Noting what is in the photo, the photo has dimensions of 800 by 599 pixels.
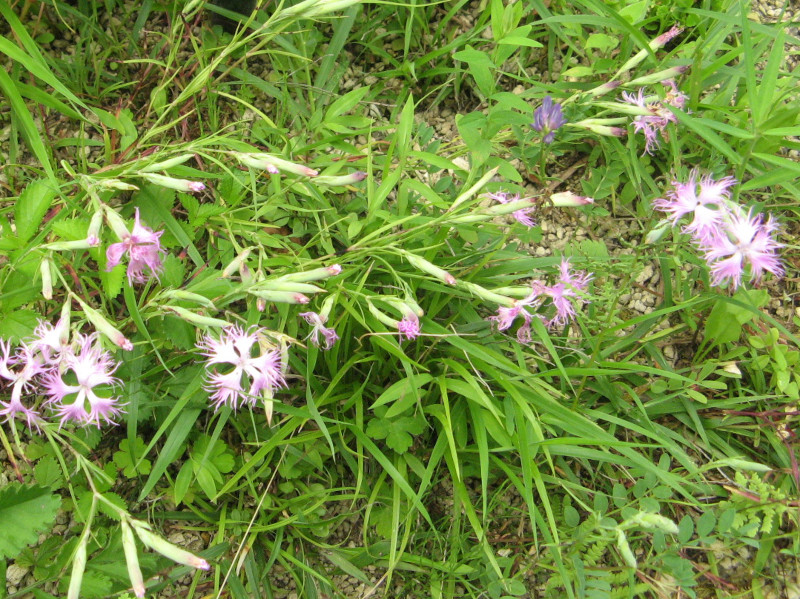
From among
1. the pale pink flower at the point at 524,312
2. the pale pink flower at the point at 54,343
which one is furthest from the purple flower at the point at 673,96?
the pale pink flower at the point at 54,343

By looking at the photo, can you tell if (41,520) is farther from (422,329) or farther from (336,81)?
(336,81)

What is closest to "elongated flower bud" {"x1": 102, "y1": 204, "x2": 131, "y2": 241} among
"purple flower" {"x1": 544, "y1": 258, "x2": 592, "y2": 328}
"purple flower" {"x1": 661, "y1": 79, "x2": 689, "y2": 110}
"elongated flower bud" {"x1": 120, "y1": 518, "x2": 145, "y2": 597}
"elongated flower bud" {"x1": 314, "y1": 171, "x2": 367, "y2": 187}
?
"elongated flower bud" {"x1": 314, "y1": 171, "x2": 367, "y2": 187}

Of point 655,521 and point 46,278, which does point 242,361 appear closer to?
point 46,278

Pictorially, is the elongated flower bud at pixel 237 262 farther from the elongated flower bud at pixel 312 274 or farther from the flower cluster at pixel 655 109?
the flower cluster at pixel 655 109

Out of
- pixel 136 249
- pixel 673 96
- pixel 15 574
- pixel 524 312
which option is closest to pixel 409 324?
pixel 524 312

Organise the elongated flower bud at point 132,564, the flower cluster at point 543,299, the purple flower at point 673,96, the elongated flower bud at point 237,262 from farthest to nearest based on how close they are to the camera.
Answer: the purple flower at point 673,96, the flower cluster at point 543,299, the elongated flower bud at point 237,262, the elongated flower bud at point 132,564

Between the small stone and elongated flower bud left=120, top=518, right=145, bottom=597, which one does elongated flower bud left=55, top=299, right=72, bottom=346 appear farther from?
the small stone

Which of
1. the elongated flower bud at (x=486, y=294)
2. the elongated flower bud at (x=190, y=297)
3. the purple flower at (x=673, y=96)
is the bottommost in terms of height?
the elongated flower bud at (x=486, y=294)
